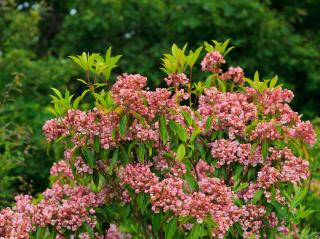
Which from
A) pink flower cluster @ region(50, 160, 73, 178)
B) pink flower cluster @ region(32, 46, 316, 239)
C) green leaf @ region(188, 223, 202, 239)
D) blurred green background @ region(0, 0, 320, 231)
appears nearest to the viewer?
green leaf @ region(188, 223, 202, 239)

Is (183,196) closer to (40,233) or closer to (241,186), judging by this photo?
(241,186)

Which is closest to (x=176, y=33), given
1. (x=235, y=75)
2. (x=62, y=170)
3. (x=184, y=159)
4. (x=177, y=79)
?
(x=235, y=75)

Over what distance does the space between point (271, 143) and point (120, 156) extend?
41.3 inches

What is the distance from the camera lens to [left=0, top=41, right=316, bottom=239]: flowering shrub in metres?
4.34

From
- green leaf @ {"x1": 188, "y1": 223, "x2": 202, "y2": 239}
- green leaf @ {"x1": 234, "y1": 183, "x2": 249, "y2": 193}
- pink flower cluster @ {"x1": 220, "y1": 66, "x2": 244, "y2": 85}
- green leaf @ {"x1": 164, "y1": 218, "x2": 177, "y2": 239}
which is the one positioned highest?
pink flower cluster @ {"x1": 220, "y1": 66, "x2": 244, "y2": 85}

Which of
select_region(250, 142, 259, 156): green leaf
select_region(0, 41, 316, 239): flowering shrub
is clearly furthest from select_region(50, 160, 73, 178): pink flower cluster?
select_region(250, 142, 259, 156): green leaf

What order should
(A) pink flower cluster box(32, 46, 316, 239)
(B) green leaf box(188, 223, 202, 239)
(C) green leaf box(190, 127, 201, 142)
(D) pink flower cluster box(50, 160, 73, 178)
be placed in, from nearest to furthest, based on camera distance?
1. (B) green leaf box(188, 223, 202, 239)
2. (A) pink flower cluster box(32, 46, 316, 239)
3. (C) green leaf box(190, 127, 201, 142)
4. (D) pink flower cluster box(50, 160, 73, 178)

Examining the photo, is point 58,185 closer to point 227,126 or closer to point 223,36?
point 227,126

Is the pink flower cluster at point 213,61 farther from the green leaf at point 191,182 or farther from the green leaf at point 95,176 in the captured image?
the green leaf at point 95,176

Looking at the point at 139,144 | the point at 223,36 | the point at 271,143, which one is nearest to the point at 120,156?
the point at 139,144

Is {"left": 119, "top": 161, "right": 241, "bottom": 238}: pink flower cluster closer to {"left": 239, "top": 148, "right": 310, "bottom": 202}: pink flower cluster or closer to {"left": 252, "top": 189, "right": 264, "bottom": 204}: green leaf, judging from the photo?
{"left": 252, "top": 189, "right": 264, "bottom": 204}: green leaf

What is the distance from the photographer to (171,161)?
4.64 meters

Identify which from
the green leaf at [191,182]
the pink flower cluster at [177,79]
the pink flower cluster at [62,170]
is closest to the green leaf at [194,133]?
the green leaf at [191,182]

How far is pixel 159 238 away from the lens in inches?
A: 187
